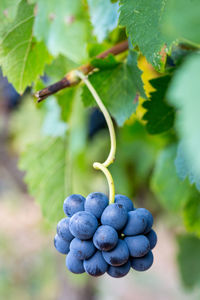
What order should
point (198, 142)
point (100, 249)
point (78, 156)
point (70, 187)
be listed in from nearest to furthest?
point (198, 142), point (100, 249), point (70, 187), point (78, 156)

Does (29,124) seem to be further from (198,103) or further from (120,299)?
(198,103)

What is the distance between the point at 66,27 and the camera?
0.93m

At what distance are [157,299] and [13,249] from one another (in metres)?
1.32

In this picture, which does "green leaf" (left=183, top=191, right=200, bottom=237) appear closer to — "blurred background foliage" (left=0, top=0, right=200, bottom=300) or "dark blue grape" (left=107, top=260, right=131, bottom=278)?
"blurred background foliage" (left=0, top=0, right=200, bottom=300)

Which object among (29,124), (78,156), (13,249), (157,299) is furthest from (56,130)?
(13,249)

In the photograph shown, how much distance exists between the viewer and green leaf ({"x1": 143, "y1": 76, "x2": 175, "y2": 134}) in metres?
0.71

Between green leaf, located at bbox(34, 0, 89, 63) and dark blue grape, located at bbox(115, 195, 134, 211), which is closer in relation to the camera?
dark blue grape, located at bbox(115, 195, 134, 211)

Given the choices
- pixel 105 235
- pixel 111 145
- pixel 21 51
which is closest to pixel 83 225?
pixel 105 235

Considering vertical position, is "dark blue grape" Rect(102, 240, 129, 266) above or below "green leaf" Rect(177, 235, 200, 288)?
above

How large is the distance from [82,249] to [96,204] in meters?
0.07

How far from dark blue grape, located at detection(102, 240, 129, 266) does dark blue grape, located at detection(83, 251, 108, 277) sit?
15 millimetres

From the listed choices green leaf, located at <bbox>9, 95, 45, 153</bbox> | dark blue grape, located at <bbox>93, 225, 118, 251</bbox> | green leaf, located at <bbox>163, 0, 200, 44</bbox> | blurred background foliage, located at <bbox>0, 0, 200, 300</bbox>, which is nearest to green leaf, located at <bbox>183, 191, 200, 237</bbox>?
blurred background foliage, located at <bbox>0, 0, 200, 300</bbox>

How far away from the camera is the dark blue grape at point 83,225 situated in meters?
0.49

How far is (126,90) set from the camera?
2.40 ft
